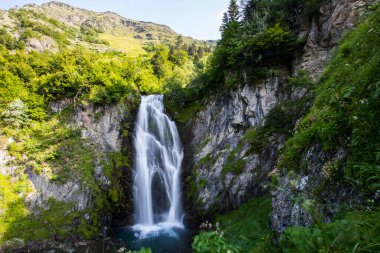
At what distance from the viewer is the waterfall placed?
18.9 m

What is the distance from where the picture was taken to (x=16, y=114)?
19.3m

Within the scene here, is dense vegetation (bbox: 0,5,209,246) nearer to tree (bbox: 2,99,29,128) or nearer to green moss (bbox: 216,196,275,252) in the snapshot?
tree (bbox: 2,99,29,128)

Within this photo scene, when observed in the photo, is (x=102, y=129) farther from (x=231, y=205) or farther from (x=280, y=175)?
(x=280, y=175)

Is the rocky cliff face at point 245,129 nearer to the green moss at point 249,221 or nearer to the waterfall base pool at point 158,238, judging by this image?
the green moss at point 249,221

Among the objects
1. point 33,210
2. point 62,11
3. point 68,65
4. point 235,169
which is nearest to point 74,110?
point 68,65

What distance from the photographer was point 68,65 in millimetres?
23844

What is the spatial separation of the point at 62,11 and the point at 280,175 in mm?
174652

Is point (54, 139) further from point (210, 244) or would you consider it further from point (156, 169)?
point (210, 244)


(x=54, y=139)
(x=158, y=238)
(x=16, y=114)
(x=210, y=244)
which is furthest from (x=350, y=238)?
(x=16, y=114)

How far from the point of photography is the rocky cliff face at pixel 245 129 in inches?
571

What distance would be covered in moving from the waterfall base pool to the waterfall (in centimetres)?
108

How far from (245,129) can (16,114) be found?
17966mm

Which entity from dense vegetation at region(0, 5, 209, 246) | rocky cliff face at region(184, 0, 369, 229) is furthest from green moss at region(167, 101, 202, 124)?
dense vegetation at region(0, 5, 209, 246)

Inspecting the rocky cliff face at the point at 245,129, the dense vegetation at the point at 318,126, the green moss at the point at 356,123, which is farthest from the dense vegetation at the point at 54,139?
the green moss at the point at 356,123
